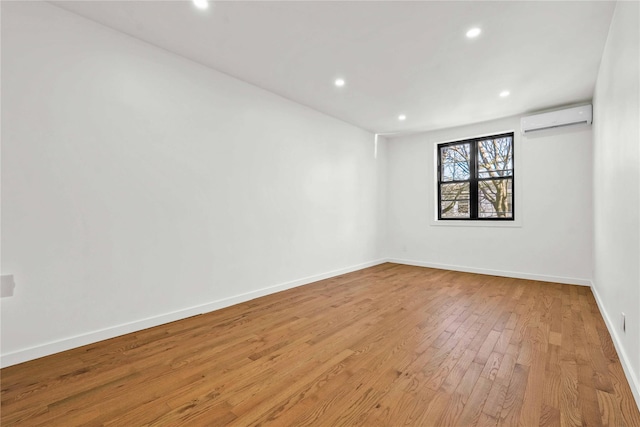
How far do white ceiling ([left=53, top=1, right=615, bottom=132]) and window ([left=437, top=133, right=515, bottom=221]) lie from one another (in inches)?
45.0

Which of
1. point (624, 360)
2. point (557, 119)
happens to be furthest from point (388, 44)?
point (557, 119)

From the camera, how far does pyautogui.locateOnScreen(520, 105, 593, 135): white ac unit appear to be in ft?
13.1

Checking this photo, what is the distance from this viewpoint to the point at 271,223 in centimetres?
379

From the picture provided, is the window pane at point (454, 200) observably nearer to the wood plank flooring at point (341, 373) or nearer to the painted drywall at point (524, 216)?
the painted drywall at point (524, 216)

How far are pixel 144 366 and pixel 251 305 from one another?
54.8 inches

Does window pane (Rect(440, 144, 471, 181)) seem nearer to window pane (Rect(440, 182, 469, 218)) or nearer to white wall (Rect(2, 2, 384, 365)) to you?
window pane (Rect(440, 182, 469, 218))

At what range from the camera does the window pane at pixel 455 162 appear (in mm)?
5395

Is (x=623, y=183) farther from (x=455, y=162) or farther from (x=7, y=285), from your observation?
(x=7, y=285)

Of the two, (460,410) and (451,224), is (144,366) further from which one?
(451,224)

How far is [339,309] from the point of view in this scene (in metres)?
3.16

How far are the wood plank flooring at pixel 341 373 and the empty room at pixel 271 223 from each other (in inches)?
0.7

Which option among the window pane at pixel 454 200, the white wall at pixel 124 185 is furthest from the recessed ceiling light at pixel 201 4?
the window pane at pixel 454 200

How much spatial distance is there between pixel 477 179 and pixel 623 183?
3.37 metres

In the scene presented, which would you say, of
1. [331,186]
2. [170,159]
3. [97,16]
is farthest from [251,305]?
[97,16]
